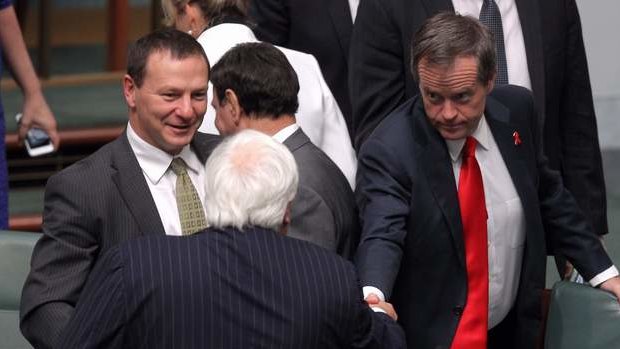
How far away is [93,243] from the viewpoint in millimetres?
3818

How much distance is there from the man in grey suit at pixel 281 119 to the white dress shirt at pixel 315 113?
0.48m

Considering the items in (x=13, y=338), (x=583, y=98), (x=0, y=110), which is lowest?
(x=13, y=338)

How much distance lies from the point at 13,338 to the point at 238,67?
117 cm

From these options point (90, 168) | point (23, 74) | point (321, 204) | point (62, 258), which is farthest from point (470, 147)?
point (23, 74)

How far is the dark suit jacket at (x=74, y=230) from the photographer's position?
3.79 m

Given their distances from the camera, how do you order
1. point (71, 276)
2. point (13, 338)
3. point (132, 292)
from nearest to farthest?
point (132, 292), point (71, 276), point (13, 338)

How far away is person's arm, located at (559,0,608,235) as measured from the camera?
503cm

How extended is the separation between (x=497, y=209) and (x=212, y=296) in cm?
107

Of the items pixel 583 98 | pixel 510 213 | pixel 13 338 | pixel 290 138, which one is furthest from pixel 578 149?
pixel 13 338

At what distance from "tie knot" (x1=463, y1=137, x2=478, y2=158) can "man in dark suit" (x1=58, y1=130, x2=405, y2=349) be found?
80cm

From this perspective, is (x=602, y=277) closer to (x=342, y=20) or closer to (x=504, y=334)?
(x=504, y=334)

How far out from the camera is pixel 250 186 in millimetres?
3451

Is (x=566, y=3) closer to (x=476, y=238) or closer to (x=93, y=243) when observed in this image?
(x=476, y=238)

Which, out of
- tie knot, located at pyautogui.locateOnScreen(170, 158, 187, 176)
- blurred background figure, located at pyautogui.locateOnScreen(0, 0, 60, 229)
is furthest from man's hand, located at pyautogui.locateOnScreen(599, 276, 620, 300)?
blurred background figure, located at pyautogui.locateOnScreen(0, 0, 60, 229)
